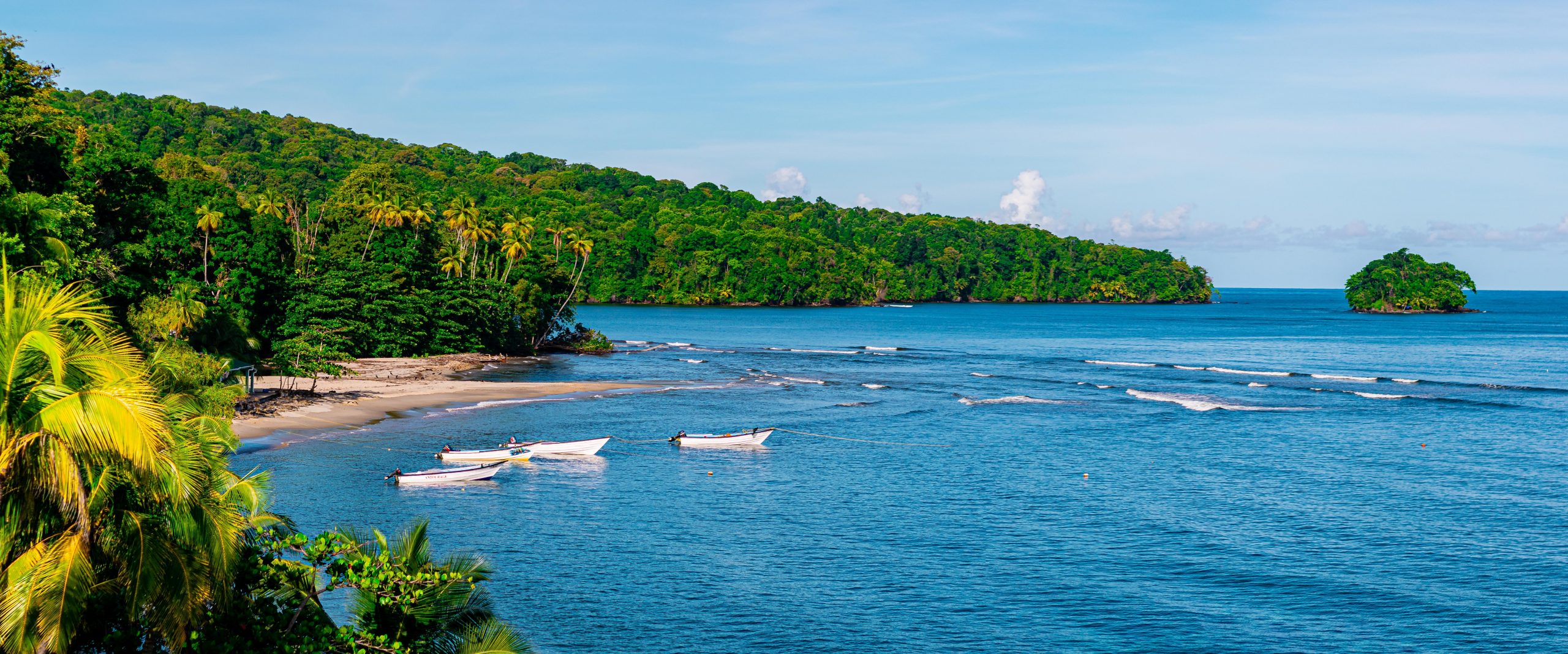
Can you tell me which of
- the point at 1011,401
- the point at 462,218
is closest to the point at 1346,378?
the point at 1011,401

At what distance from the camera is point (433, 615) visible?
54.9 feet

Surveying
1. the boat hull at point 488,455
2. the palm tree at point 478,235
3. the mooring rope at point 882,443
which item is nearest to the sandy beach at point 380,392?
the boat hull at point 488,455

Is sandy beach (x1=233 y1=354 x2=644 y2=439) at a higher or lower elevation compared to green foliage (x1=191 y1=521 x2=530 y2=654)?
lower

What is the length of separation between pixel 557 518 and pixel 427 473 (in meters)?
8.17

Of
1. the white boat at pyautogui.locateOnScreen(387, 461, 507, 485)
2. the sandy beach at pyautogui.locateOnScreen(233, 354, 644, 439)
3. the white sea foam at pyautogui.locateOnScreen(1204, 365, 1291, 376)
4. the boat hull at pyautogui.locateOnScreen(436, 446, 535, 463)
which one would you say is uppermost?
the white sea foam at pyautogui.locateOnScreen(1204, 365, 1291, 376)

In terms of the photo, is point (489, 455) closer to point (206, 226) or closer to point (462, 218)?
point (206, 226)

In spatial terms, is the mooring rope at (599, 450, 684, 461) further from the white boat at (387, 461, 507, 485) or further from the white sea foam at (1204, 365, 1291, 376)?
the white sea foam at (1204, 365, 1291, 376)

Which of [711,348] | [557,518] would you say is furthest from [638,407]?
[711,348]

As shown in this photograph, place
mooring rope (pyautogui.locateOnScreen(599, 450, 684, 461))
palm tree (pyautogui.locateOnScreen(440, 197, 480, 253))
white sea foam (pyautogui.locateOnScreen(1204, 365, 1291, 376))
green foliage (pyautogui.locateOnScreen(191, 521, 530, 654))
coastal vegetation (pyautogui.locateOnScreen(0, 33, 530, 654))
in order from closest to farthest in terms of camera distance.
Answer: coastal vegetation (pyautogui.locateOnScreen(0, 33, 530, 654))
green foliage (pyautogui.locateOnScreen(191, 521, 530, 654))
mooring rope (pyautogui.locateOnScreen(599, 450, 684, 461))
white sea foam (pyautogui.locateOnScreen(1204, 365, 1291, 376))
palm tree (pyautogui.locateOnScreen(440, 197, 480, 253))

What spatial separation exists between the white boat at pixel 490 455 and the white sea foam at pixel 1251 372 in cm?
7264

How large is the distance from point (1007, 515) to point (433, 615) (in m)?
28.9

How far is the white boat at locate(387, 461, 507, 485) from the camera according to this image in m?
45.3

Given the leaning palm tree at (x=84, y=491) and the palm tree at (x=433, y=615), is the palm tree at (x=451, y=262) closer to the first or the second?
the palm tree at (x=433, y=615)

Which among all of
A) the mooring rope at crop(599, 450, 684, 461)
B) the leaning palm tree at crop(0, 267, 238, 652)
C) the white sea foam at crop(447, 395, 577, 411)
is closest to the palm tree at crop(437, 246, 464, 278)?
the white sea foam at crop(447, 395, 577, 411)
